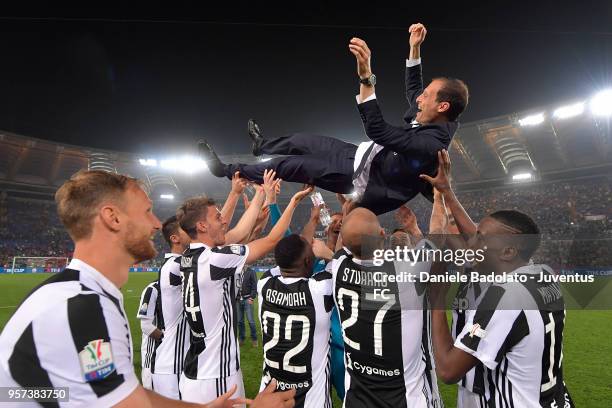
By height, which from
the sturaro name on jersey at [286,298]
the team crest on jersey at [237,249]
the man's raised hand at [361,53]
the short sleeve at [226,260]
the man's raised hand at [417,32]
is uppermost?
the man's raised hand at [417,32]

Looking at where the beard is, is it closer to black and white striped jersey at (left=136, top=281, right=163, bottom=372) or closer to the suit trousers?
the suit trousers

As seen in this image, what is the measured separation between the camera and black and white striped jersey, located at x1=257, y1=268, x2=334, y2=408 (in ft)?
10.5

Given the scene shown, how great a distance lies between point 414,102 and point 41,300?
3123 millimetres

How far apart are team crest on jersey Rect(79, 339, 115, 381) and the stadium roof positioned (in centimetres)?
2986

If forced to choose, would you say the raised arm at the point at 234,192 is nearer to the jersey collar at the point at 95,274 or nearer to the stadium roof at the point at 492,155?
the jersey collar at the point at 95,274

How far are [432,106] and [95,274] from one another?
258cm

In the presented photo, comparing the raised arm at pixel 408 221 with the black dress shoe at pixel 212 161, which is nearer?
the raised arm at pixel 408 221

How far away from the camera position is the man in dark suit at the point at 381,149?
257 cm

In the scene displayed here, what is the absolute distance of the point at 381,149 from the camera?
2.99 metres

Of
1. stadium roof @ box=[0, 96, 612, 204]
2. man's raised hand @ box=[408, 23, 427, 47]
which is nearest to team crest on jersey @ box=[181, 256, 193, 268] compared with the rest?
man's raised hand @ box=[408, 23, 427, 47]

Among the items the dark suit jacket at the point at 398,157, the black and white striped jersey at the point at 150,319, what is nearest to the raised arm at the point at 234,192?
the dark suit jacket at the point at 398,157

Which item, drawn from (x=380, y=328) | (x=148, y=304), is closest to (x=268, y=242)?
(x=380, y=328)

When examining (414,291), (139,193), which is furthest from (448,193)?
(139,193)

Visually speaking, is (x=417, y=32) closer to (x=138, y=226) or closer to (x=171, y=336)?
(x=138, y=226)
